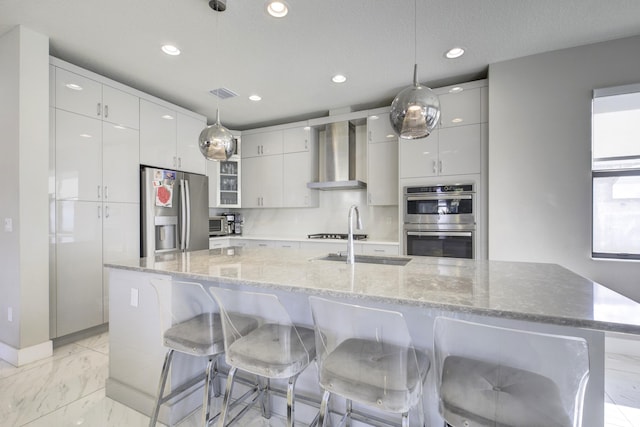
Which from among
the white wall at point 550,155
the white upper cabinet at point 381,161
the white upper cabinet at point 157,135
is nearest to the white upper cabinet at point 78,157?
the white upper cabinet at point 157,135

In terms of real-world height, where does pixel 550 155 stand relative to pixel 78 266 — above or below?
above

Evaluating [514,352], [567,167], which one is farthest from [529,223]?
[514,352]

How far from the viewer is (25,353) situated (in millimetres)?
2322

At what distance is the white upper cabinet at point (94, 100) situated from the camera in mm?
2619

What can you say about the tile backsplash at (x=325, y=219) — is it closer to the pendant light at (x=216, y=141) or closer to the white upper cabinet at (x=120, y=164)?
the white upper cabinet at (x=120, y=164)

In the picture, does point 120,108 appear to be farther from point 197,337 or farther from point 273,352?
point 273,352

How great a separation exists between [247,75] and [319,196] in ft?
6.63

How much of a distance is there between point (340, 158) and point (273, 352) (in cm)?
306

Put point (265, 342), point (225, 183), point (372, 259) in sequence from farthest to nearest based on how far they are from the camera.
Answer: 1. point (225, 183)
2. point (372, 259)
3. point (265, 342)

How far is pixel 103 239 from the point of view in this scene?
9.53 ft

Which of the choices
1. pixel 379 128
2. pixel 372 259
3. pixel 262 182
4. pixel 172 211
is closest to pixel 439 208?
pixel 379 128

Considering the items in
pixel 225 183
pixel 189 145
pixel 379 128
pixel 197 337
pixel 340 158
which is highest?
pixel 379 128

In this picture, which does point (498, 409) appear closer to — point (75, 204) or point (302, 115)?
point (75, 204)

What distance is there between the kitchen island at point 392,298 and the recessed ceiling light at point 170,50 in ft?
5.95
